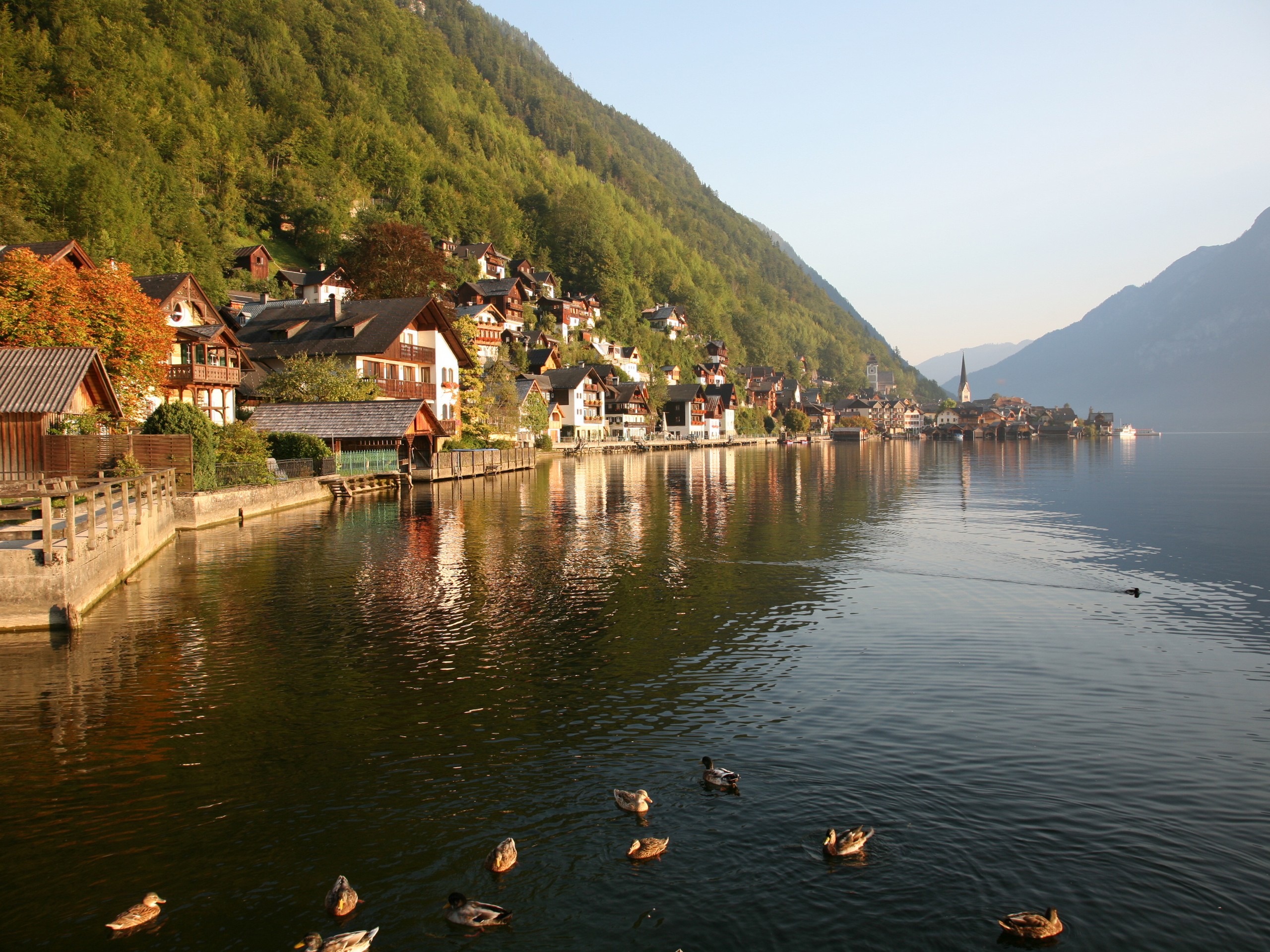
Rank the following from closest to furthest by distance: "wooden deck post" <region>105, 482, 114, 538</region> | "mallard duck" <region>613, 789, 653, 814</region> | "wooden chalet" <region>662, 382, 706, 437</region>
A: "mallard duck" <region>613, 789, 653, 814</region>, "wooden deck post" <region>105, 482, 114, 538</region>, "wooden chalet" <region>662, 382, 706, 437</region>

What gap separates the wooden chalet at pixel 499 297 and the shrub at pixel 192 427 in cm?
8761

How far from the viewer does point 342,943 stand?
734 centimetres

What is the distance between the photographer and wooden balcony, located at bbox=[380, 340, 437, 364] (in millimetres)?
65062

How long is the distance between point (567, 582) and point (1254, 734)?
16.9 metres

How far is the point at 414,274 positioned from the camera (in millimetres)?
94438

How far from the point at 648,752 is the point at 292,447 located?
43469 mm

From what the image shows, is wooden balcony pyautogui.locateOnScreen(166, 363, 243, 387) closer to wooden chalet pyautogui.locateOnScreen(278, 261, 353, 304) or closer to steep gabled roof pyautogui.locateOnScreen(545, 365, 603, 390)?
wooden chalet pyautogui.locateOnScreen(278, 261, 353, 304)

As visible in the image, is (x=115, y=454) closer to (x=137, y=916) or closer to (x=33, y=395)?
(x=33, y=395)

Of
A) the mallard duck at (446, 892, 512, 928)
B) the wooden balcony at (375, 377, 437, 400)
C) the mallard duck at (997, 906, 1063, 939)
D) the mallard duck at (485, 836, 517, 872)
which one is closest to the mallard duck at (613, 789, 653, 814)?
the mallard duck at (485, 836, 517, 872)

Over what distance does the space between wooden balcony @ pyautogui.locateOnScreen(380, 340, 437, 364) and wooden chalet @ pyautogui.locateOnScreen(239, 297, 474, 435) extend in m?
0.07

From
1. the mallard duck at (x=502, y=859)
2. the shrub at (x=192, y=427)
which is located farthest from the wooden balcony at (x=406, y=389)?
the mallard duck at (x=502, y=859)

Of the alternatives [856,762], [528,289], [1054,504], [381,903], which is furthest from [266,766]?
[528,289]

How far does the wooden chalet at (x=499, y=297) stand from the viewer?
126012 millimetres

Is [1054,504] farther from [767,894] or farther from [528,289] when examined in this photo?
[528,289]
